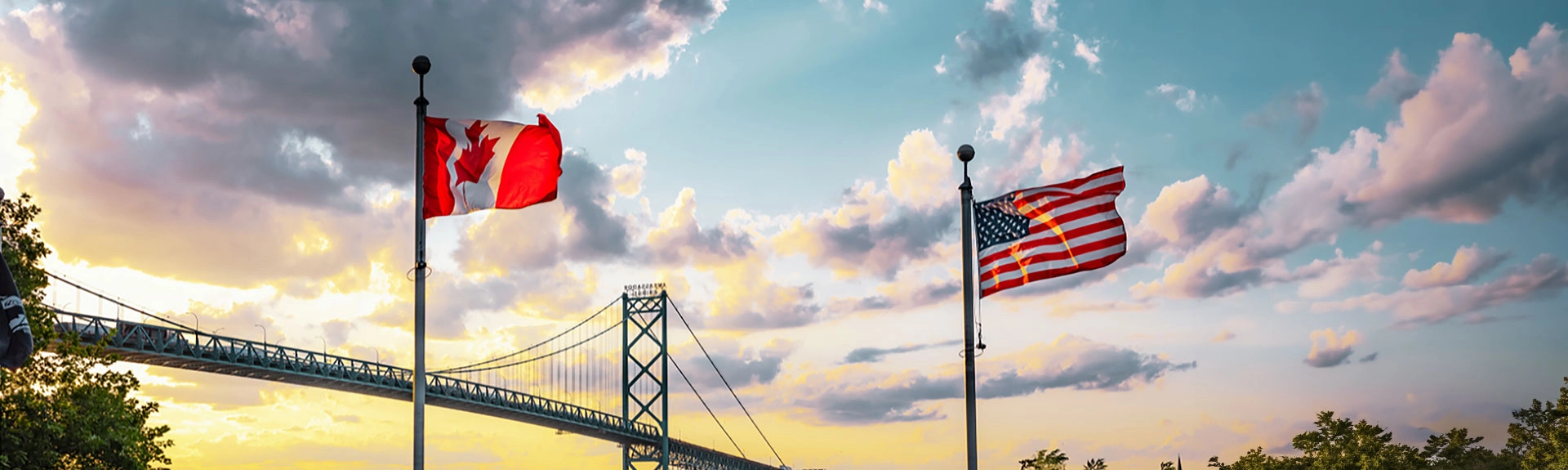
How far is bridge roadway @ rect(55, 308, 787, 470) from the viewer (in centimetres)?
8550

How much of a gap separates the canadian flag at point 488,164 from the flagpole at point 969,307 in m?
6.48

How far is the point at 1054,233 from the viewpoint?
20.7 metres

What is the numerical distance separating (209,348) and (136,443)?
65.5m

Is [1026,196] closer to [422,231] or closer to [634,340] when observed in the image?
[422,231]

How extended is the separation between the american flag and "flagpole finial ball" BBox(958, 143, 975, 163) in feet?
2.82

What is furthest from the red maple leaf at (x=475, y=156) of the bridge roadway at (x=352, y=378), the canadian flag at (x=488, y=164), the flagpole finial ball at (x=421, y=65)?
the bridge roadway at (x=352, y=378)

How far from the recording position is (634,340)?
416 ft

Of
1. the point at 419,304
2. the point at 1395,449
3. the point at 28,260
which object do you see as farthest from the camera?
the point at 1395,449

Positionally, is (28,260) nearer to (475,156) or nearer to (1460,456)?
(475,156)

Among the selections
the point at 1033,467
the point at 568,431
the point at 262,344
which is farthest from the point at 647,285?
the point at 1033,467

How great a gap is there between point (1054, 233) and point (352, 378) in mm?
91528

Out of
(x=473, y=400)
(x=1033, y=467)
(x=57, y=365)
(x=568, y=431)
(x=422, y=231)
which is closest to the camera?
(x=422, y=231)

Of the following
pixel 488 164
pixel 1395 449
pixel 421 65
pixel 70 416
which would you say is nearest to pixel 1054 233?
pixel 488 164

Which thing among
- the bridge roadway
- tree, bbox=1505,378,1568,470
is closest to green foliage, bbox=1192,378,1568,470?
tree, bbox=1505,378,1568,470
